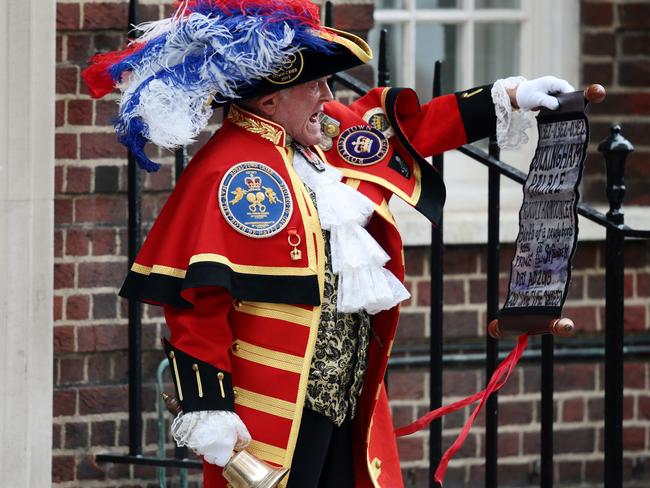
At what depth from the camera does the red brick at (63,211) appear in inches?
179

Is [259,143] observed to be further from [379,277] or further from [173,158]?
[173,158]

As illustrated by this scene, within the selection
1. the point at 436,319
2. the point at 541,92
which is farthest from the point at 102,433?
the point at 541,92

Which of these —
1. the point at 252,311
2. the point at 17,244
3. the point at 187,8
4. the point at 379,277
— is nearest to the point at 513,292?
the point at 379,277

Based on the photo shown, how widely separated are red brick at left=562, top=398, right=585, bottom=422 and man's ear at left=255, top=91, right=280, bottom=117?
2438mm

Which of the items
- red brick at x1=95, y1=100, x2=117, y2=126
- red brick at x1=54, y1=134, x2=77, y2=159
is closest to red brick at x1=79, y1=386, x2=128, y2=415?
red brick at x1=54, y1=134, x2=77, y2=159

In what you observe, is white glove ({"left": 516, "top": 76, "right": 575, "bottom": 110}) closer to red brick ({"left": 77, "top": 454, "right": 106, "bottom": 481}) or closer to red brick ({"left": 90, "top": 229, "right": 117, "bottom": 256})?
red brick ({"left": 90, "top": 229, "right": 117, "bottom": 256})

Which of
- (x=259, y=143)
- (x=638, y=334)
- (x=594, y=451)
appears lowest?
(x=594, y=451)

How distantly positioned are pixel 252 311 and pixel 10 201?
0.99 metres

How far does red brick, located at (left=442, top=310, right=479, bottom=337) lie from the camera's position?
5129mm

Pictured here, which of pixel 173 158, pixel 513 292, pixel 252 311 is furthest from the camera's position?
pixel 173 158

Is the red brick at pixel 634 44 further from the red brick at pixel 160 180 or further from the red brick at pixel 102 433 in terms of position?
the red brick at pixel 102 433

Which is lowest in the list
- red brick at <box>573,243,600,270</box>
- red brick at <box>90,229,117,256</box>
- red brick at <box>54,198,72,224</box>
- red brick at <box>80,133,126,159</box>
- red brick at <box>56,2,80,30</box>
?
red brick at <box>573,243,600,270</box>

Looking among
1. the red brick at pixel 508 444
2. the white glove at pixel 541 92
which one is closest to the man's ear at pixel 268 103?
the white glove at pixel 541 92

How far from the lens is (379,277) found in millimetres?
3264
